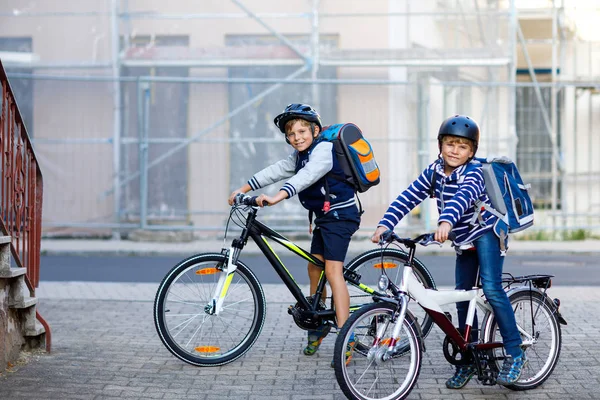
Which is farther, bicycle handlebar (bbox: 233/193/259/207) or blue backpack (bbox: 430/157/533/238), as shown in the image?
bicycle handlebar (bbox: 233/193/259/207)

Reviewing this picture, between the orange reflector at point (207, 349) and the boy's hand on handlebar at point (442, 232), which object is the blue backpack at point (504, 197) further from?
the orange reflector at point (207, 349)

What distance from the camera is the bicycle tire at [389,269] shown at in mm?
6848

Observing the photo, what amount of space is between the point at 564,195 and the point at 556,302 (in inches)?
430

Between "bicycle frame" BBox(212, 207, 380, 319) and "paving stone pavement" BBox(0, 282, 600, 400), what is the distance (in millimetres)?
408

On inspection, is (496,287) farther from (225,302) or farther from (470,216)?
(225,302)

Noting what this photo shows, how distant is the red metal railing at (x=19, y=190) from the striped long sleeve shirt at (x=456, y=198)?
257 centimetres

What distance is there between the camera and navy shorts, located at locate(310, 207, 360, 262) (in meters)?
6.56

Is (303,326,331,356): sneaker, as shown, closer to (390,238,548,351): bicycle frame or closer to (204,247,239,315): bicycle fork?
(204,247,239,315): bicycle fork

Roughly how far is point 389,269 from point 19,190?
257 cm

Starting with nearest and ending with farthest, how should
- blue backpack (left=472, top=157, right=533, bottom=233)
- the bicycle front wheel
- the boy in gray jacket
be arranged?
blue backpack (left=472, top=157, right=533, bottom=233), the bicycle front wheel, the boy in gray jacket

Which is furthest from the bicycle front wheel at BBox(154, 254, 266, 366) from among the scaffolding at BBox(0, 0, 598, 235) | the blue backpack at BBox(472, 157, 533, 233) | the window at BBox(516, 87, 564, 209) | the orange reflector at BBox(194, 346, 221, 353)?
the window at BBox(516, 87, 564, 209)

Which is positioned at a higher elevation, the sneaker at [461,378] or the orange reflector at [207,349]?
the orange reflector at [207,349]

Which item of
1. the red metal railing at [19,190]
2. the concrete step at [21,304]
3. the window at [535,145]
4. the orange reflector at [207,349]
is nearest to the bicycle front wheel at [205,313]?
the orange reflector at [207,349]

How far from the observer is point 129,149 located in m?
16.1
